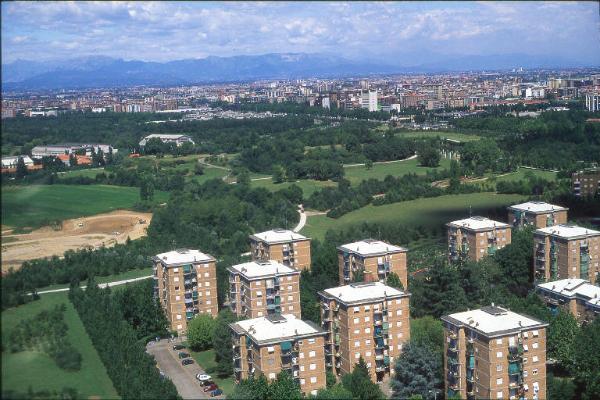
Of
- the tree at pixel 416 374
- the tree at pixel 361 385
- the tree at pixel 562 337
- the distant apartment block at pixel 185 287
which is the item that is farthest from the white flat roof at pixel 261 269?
the tree at pixel 562 337

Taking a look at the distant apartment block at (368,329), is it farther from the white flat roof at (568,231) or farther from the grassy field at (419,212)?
the grassy field at (419,212)

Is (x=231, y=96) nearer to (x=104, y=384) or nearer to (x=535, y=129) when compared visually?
(x=535, y=129)

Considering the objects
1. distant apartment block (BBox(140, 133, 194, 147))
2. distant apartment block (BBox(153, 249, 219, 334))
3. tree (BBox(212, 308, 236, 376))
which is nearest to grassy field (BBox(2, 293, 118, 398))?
tree (BBox(212, 308, 236, 376))

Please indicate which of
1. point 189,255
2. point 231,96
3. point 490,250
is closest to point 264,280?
point 189,255

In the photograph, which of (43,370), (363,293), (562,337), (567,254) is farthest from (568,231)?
(43,370)

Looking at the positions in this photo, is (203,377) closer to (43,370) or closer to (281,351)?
(281,351)

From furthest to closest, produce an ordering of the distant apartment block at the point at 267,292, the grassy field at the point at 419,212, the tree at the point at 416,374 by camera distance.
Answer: the grassy field at the point at 419,212 < the distant apartment block at the point at 267,292 < the tree at the point at 416,374

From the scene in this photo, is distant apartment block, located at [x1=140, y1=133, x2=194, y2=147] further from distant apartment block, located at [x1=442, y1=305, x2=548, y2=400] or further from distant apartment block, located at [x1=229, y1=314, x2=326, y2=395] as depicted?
distant apartment block, located at [x1=442, y1=305, x2=548, y2=400]
